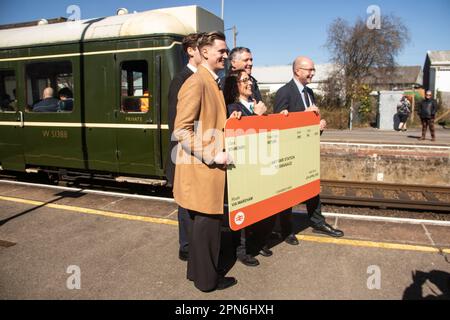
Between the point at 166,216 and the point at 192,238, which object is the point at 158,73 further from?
the point at 192,238

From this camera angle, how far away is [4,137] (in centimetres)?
783

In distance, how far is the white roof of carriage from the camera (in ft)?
20.4

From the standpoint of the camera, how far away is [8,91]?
7.80 meters

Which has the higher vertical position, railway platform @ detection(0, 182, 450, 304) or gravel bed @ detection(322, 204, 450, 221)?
railway platform @ detection(0, 182, 450, 304)

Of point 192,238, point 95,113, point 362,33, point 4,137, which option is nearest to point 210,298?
point 192,238

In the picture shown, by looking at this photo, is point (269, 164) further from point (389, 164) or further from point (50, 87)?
point (389, 164)

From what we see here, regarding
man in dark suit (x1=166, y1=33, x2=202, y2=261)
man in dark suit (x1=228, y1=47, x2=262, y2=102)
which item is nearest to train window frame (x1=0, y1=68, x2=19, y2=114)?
man in dark suit (x1=166, y1=33, x2=202, y2=261)

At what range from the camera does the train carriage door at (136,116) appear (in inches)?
247

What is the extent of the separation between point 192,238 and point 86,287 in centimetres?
111

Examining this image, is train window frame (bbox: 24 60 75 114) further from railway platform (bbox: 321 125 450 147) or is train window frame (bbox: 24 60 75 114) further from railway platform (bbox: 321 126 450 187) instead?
railway platform (bbox: 321 125 450 147)

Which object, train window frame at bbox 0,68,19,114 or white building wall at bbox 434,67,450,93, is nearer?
train window frame at bbox 0,68,19,114

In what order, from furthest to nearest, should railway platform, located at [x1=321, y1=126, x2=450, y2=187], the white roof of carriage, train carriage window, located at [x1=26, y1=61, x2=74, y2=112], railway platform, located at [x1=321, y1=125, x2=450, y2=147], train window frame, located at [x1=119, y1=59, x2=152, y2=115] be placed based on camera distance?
railway platform, located at [x1=321, y1=125, x2=450, y2=147] < railway platform, located at [x1=321, y1=126, x2=450, y2=187] < train carriage window, located at [x1=26, y1=61, x2=74, y2=112] < train window frame, located at [x1=119, y1=59, x2=152, y2=115] < the white roof of carriage

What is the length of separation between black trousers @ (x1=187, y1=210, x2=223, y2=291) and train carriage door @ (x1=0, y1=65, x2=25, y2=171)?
5839mm

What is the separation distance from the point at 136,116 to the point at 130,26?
153 cm
